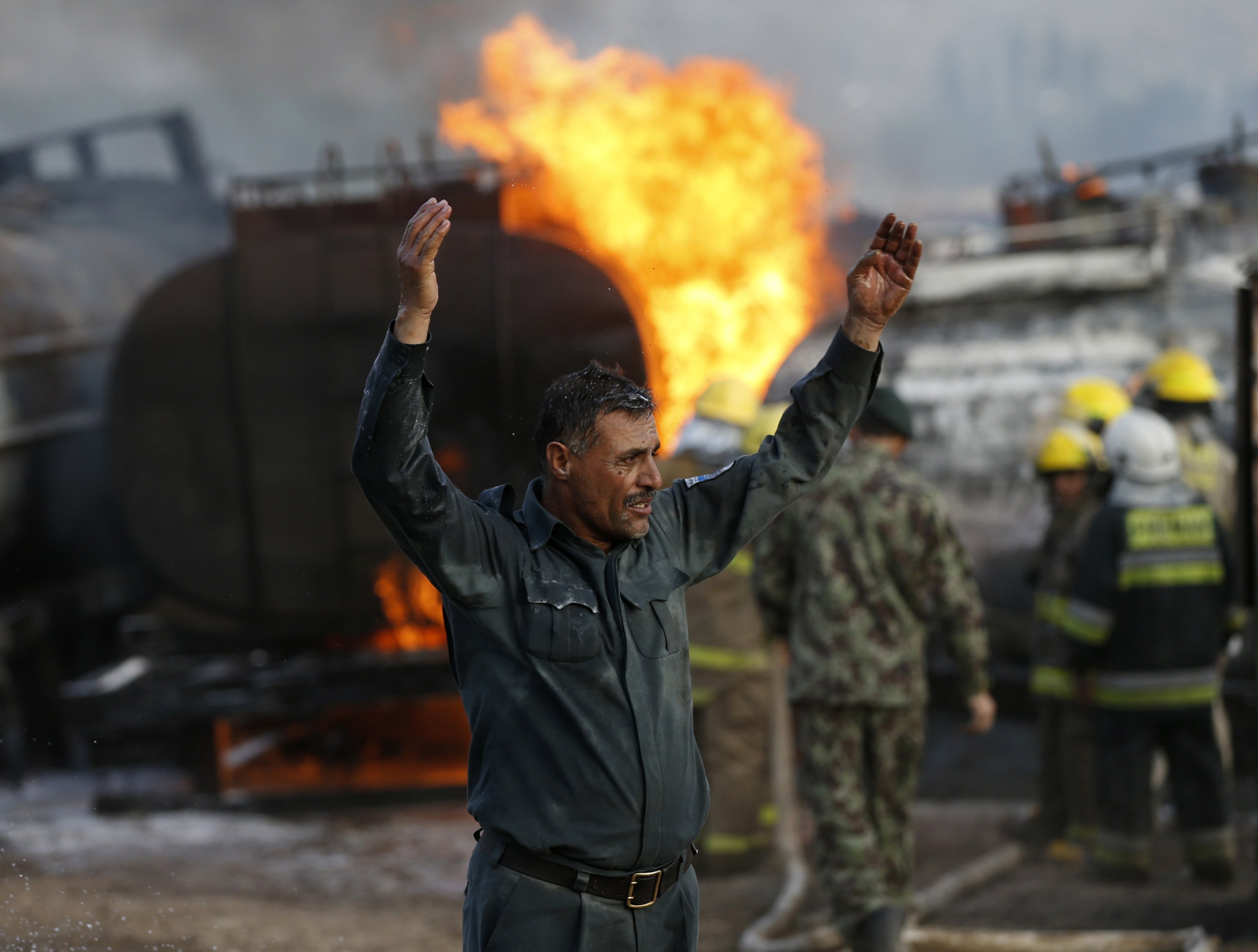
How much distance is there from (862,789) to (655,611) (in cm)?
230

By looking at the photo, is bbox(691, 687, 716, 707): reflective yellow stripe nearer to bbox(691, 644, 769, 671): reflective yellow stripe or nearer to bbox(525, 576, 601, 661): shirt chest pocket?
bbox(691, 644, 769, 671): reflective yellow stripe

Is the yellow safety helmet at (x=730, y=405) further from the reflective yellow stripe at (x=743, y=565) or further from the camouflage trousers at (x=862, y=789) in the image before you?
the camouflage trousers at (x=862, y=789)

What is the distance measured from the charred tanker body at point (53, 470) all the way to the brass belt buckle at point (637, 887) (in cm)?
630

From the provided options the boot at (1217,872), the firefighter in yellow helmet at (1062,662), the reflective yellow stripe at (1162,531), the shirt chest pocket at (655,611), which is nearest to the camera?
the shirt chest pocket at (655,611)

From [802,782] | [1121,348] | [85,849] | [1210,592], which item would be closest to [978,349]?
[1121,348]

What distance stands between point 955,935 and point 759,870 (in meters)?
1.47

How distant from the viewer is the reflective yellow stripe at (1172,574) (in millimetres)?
4906

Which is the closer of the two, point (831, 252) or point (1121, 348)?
point (1121, 348)

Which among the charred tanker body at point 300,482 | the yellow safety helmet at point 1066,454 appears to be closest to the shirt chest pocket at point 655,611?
the yellow safety helmet at point 1066,454

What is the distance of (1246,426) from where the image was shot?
4.48 m

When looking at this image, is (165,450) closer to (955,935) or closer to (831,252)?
(955,935)

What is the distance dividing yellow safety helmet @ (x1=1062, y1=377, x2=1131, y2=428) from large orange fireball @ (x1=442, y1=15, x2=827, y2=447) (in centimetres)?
239

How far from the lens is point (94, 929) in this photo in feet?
13.5

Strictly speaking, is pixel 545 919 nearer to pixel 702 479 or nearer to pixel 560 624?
pixel 560 624
